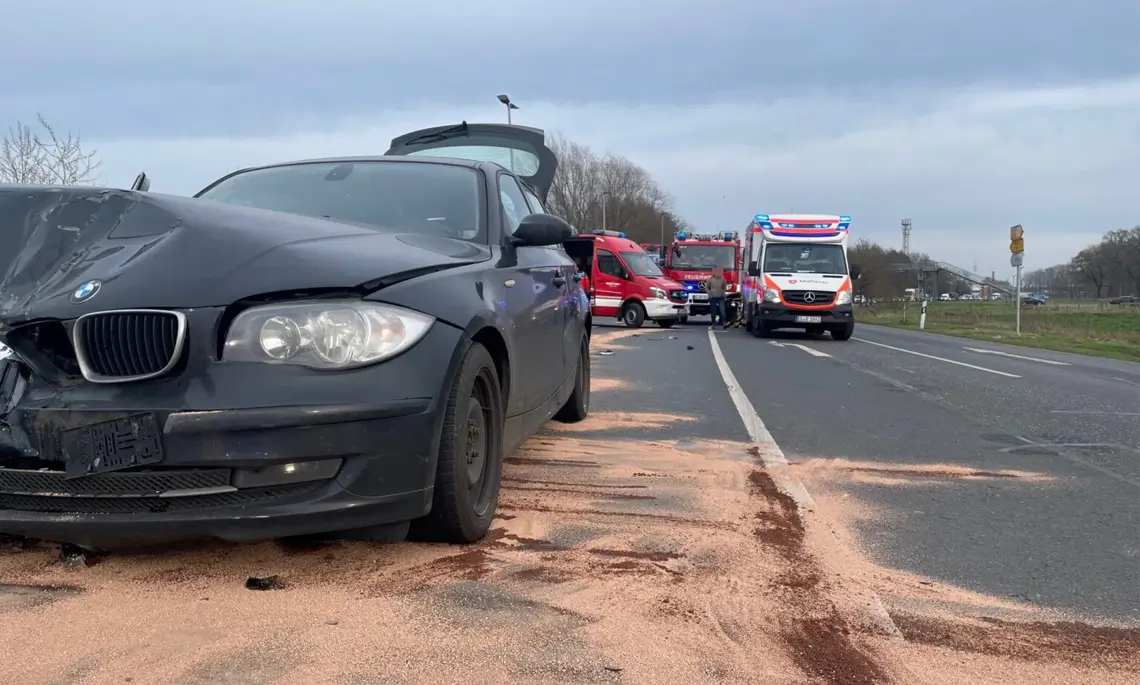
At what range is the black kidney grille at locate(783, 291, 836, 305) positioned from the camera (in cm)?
1825

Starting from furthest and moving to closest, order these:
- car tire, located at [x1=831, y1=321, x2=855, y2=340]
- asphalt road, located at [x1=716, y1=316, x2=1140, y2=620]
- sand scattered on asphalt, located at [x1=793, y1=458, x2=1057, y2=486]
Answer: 1. car tire, located at [x1=831, y1=321, x2=855, y2=340]
2. sand scattered on asphalt, located at [x1=793, y1=458, x2=1057, y2=486]
3. asphalt road, located at [x1=716, y1=316, x2=1140, y2=620]

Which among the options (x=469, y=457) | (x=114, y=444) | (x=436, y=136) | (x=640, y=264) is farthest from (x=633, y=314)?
(x=114, y=444)

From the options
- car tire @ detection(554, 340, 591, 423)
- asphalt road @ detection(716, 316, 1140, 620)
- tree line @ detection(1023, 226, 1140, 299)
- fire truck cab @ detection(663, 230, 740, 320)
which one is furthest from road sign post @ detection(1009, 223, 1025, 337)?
tree line @ detection(1023, 226, 1140, 299)

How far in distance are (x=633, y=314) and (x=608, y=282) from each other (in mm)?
1171

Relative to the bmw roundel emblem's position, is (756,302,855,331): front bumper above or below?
below

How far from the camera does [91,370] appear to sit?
8.01 ft

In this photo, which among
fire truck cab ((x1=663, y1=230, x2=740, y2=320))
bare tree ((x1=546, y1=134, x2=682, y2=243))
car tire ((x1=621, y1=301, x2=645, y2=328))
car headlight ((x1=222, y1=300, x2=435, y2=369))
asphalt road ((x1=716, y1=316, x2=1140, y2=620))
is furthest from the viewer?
bare tree ((x1=546, y1=134, x2=682, y2=243))

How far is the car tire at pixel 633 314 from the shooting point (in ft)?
77.5

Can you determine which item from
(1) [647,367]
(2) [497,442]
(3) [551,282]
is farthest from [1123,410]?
(2) [497,442]

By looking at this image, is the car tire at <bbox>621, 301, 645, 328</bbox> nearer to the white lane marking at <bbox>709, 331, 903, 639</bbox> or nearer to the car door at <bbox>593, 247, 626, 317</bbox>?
the car door at <bbox>593, 247, 626, 317</bbox>

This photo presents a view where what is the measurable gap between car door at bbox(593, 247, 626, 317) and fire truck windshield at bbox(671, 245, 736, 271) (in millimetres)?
4059

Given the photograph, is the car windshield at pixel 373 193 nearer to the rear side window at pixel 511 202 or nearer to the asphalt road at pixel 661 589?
the rear side window at pixel 511 202

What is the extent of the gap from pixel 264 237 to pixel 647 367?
28.0ft

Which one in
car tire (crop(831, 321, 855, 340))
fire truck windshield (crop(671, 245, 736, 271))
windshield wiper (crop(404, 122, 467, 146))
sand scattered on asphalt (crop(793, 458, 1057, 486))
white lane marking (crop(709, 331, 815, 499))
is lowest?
sand scattered on asphalt (crop(793, 458, 1057, 486))
